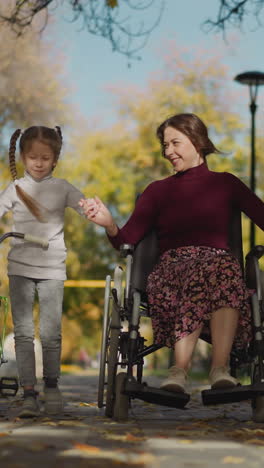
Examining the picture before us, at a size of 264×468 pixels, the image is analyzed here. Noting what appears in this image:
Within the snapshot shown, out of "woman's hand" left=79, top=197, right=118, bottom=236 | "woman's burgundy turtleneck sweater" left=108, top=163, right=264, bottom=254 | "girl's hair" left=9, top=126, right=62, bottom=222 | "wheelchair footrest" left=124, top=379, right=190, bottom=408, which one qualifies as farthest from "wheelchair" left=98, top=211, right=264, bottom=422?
"girl's hair" left=9, top=126, right=62, bottom=222

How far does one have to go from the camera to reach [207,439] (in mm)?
3852

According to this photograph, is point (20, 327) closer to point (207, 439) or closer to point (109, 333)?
point (109, 333)

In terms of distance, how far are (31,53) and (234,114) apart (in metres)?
6.29

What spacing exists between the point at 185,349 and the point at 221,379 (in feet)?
0.79

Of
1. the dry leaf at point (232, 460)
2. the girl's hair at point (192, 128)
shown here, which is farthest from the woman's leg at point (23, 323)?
the dry leaf at point (232, 460)

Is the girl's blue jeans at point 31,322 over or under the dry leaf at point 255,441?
over

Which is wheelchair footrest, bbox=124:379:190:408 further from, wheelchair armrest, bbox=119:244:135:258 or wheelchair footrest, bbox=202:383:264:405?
wheelchair armrest, bbox=119:244:135:258

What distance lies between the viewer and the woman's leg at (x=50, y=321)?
5141mm

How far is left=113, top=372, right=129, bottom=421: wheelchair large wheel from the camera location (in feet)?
15.0

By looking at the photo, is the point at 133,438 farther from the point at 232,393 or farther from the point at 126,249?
the point at 126,249

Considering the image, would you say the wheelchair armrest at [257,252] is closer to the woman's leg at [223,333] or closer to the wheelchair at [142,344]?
the wheelchair at [142,344]

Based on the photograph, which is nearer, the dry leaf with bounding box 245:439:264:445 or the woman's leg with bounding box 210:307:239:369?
the dry leaf with bounding box 245:439:264:445

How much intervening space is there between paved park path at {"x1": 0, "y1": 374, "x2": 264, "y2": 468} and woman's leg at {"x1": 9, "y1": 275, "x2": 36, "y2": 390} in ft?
0.76

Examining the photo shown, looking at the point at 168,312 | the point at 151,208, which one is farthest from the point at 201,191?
the point at 168,312
